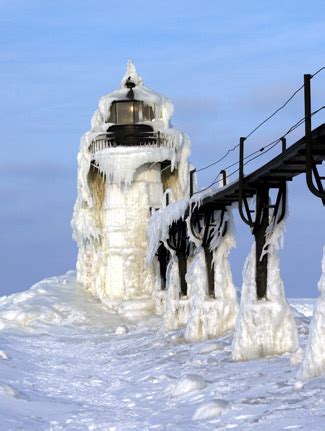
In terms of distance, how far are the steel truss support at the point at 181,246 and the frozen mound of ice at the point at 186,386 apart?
43.5ft

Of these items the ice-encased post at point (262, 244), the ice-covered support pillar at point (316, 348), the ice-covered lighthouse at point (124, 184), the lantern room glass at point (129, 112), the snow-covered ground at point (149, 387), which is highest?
the lantern room glass at point (129, 112)

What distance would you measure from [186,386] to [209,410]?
2.42m

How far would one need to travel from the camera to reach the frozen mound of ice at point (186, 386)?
12242 mm

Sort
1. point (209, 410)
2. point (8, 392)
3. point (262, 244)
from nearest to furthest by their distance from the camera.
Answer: point (209, 410)
point (8, 392)
point (262, 244)

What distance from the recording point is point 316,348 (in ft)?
37.9

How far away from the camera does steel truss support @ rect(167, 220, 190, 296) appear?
26.1m

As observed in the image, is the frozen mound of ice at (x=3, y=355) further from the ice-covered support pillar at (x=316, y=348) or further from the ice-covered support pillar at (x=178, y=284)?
the ice-covered support pillar at (x=316, y=348)

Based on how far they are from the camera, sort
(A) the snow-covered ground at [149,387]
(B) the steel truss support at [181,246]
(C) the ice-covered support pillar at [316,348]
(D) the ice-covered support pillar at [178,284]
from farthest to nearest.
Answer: (B) the steel truss support at [181,246], (D) the ice-covered support pillar at [178,284], (C) the ice-covered support pillar at [316,348], (A) the snow-covered ground at [149,387]

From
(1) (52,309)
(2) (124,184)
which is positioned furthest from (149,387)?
(2) (124,184)

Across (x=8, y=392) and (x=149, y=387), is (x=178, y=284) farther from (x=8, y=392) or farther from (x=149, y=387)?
(x=8, y=392)

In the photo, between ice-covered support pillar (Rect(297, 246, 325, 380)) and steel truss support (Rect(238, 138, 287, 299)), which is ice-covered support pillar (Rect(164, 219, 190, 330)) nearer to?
steel truss support (Rect(238, 138, 287, 299))

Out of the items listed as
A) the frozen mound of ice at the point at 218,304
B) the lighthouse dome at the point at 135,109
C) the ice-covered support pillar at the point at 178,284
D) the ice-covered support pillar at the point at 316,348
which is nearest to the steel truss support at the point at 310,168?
the ice-covered support pillar at the point at 316,348

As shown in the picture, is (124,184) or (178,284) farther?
(124,184)

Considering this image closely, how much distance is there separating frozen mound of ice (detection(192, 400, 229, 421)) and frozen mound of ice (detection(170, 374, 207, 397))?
199cm
